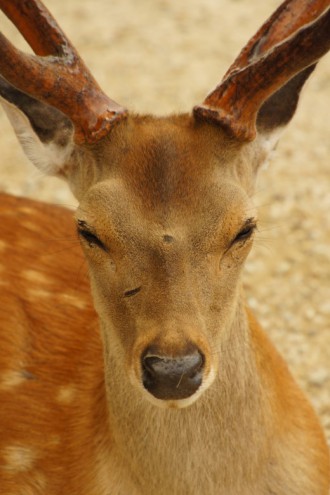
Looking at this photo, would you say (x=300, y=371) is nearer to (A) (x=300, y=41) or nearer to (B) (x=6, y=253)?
(B) (x=6, y=253)

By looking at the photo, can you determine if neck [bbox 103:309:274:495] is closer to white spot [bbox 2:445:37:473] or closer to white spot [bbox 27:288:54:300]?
white spot [bbox 2:445:37:473]

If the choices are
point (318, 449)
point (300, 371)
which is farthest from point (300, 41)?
point (300, 371)

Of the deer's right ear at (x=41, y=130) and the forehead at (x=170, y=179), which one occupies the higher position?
the deer's right ear at (x=41, y=130)

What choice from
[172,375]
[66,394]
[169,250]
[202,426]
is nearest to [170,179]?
[169,250]

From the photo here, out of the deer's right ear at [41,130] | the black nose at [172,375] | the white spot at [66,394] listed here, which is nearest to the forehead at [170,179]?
the deer's right ear at [41,130]

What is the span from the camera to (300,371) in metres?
5.21

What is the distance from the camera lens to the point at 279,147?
6.83m

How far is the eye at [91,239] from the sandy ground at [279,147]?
42.0 inches

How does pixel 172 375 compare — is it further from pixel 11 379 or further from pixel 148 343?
pixel 11 379

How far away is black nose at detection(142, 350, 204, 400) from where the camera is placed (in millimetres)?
2705

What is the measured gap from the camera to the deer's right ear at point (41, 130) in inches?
132

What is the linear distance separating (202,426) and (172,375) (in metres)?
0.58

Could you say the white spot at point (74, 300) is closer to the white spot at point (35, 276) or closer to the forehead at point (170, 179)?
the white spot at point (35, 276)

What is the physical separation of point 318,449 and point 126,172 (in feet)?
4.47
